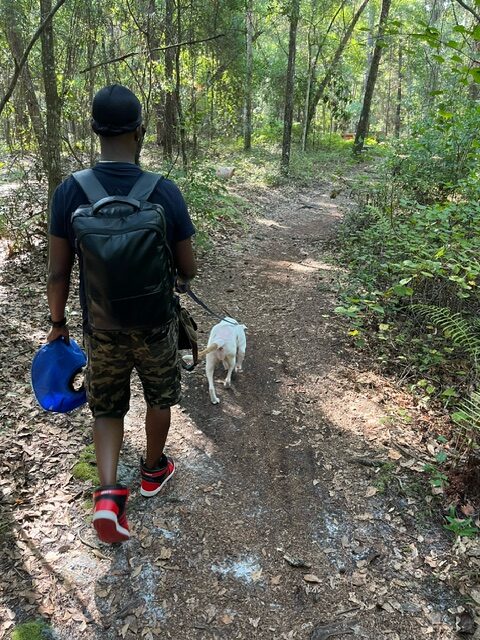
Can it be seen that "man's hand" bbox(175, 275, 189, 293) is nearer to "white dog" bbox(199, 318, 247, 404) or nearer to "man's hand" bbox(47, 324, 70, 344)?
"man's hand" bbox(47, 324, 70, 344)

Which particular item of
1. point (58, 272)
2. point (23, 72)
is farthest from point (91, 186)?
point (23, 72)

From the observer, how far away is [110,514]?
2.42 meters

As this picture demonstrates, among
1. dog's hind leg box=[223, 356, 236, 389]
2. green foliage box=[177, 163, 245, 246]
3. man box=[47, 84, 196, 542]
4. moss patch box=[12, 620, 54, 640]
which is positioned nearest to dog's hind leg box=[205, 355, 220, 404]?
dog's hind leg box=[223, 356, 236, 389]

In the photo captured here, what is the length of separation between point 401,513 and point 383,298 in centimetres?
360

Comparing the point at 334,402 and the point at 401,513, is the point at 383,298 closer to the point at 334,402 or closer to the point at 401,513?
the point at 334,402

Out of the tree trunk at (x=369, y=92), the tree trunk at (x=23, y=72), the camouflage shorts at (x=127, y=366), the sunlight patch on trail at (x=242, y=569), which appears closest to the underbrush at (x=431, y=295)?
the sunlight patch on trail at (x=242, y=569)

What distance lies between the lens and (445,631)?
8.27 ft

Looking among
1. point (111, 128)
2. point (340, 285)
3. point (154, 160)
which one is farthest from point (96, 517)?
point (154, 160)

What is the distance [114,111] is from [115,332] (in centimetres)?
112

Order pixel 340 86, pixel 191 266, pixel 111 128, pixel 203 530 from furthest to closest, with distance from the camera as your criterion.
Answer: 1. pixel 340 86
2. pixel 203 530
3. pixel 191 266
4. pixel 111 128

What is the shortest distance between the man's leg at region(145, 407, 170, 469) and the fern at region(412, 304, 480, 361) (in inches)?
128

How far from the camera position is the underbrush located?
464 centimetres

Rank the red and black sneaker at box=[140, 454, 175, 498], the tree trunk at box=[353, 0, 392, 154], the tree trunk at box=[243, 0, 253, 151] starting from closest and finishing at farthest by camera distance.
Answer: the red and black sneaker at box=[140, 454, 175, 498] < the tree trunk at box=[353, 0, 392, 154] < the tree trunk at box=[243, 0, 253, 151]

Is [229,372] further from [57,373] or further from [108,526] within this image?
[108,526]
